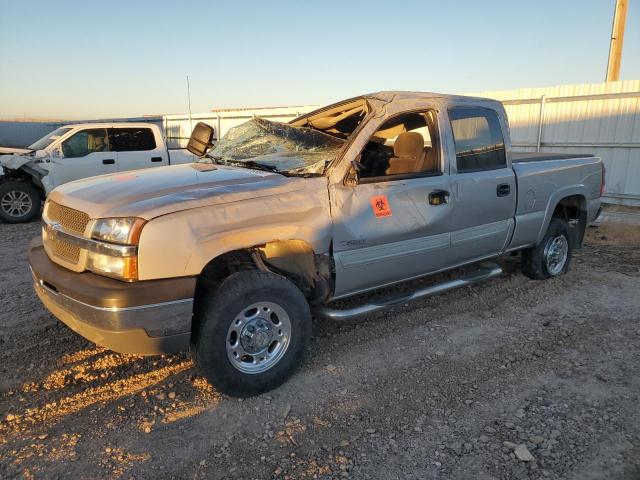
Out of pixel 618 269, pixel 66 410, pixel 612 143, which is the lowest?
pixel 618 269

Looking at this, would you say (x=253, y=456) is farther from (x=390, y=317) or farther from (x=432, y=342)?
(x=390, y=317)

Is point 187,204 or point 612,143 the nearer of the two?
point 187,204

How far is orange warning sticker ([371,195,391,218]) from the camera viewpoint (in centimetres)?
363

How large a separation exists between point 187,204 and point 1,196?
27.1 feet

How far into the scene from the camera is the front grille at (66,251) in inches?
118

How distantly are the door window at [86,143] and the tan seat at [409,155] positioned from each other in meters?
7.61

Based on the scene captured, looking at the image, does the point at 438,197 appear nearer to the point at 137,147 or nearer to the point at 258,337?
the point at 258,337

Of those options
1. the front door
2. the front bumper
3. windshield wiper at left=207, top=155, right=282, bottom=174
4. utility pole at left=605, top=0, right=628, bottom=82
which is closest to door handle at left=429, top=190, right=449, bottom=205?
the front door

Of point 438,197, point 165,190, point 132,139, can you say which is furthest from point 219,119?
point 165,190

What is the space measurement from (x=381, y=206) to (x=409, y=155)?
690 millimetres

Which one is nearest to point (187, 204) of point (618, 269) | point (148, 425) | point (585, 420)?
point (148, 425)

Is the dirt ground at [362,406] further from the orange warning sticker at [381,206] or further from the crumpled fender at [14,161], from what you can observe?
the crumpled fender at [14,161]

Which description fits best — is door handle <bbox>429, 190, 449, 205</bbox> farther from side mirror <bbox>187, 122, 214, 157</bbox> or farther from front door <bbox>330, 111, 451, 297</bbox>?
side mirror <bbox>187, 122, 214, 157</bbox>

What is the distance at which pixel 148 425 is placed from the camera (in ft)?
9.52
